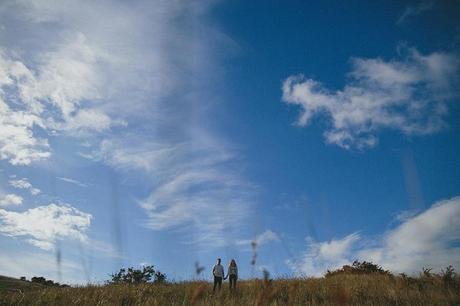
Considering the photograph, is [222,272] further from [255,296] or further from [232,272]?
[255,296]

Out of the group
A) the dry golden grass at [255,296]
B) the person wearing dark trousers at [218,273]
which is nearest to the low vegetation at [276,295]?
the dry golden grass at [255,296]

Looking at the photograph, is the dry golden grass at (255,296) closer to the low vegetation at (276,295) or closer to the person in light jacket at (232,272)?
the low vegetation at (276,295)

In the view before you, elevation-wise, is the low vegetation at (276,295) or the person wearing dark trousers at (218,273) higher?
the person wearing dark trousers at (218,273)

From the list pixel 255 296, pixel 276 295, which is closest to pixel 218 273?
pixel 276 295

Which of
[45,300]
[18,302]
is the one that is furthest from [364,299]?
[18,302]

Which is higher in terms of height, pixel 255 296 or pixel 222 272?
pixel 222 272

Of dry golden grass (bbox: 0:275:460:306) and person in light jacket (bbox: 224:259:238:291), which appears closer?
dry golden grass (bbox: 0:275:460:306)

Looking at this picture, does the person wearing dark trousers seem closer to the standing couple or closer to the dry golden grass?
the standing couple

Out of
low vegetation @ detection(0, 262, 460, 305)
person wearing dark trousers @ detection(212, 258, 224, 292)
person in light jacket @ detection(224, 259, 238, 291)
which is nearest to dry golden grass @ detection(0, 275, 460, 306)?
low vegetation @ detection(0, 262, 460, 305)

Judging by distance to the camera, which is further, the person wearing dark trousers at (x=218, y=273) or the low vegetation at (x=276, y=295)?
the person wearing dark trousers at (x=218, y=273)

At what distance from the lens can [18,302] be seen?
10.3 meters

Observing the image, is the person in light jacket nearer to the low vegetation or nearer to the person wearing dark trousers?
the person wearing dark trousers

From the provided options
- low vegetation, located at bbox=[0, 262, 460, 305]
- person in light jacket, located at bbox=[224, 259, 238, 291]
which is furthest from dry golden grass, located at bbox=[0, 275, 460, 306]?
person in light jacket, located at bbox=[224, 259, 238, 291]

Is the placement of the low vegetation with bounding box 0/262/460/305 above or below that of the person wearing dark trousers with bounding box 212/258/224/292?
below
